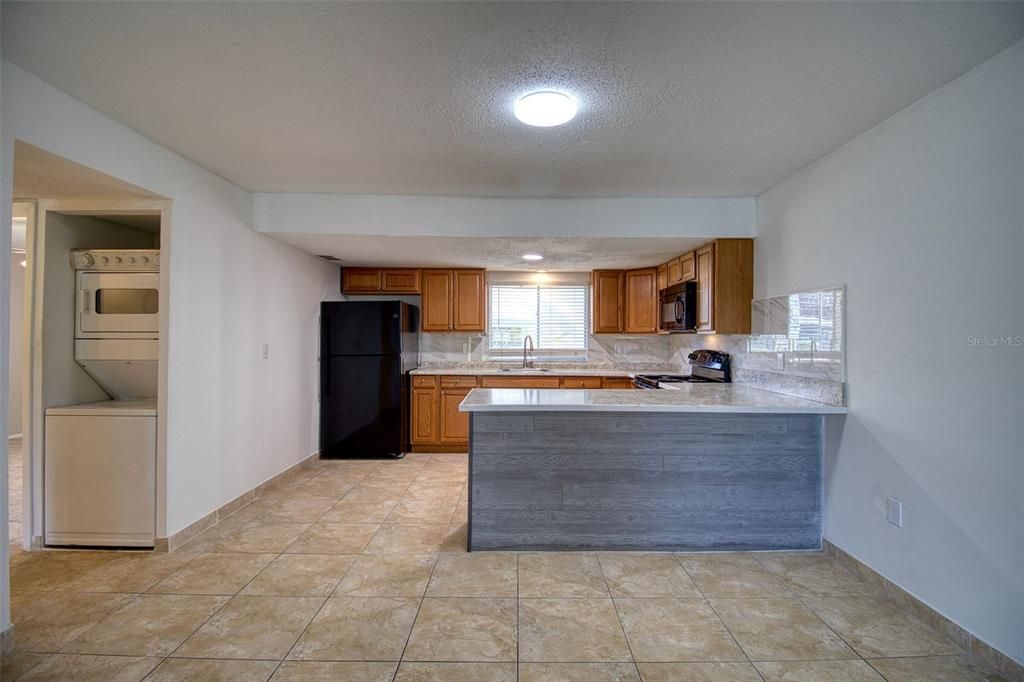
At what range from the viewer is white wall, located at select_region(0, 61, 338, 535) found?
2.14 meters

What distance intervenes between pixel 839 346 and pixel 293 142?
3.18 m

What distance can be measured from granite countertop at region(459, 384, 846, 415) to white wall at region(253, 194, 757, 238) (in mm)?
1275

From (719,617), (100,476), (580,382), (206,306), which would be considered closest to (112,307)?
(206,306)

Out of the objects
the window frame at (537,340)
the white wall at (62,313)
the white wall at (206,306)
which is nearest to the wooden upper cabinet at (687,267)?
the window frame at (537,340)

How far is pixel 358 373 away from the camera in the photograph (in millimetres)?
4789

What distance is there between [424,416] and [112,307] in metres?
2.84

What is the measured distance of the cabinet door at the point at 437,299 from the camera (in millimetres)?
5344

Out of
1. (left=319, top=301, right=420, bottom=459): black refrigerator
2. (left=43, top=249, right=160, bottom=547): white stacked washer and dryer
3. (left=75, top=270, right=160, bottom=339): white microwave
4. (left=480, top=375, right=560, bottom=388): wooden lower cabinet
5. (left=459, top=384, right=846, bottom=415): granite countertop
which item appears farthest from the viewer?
(left=480, top=375, right=560, bottom=388): wooden lower cabinet

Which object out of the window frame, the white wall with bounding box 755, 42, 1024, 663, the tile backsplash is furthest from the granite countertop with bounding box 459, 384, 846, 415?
the window frame

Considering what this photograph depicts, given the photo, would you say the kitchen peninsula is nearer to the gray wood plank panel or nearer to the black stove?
the gray wood plank panel

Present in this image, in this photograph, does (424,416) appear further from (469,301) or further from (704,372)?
(704,372)

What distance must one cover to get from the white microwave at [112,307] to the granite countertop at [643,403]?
2062mm

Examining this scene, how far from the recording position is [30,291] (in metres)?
2.78

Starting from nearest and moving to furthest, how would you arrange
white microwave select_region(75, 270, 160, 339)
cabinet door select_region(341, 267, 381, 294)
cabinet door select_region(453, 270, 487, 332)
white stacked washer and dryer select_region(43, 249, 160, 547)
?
white stacked washer and dryer select_region(43, 249, 160, 547) < white microwave select_region(75, 270, 160, 339) < cabinet door select_region(341, 267, 381, 294) < cabinet door select_region(453, 270, 487, 332)
